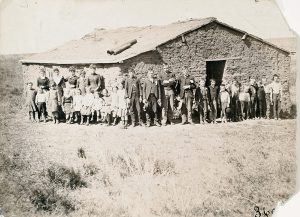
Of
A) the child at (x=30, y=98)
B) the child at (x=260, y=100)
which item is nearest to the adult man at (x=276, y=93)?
the child at (x=260, y=100)

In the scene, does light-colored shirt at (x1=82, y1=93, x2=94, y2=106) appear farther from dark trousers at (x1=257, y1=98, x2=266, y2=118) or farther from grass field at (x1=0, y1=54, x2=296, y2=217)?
dark trousers at (x1=257, y1=98, x2=266, y2=118)

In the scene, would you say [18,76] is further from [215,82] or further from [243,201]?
[243,201]

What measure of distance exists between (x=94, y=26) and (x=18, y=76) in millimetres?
910

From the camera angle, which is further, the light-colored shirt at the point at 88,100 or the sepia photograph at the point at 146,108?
the light-colored shirt at the point at 88,100

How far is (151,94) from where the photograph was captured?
5.02 m

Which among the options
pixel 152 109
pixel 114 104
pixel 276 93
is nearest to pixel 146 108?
pixel 152 109

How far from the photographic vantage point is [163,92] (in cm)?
503

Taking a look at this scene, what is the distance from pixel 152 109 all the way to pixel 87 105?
0.64 m

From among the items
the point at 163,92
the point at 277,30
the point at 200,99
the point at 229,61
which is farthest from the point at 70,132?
the point at 277,30

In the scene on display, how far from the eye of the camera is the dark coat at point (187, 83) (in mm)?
5023

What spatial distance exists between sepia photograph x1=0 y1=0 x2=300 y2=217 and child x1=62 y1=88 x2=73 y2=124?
0.01m

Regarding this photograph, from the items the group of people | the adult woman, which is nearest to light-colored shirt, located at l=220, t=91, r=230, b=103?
the group of people

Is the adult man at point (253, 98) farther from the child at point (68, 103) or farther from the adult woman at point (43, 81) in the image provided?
the adult woman at point (43, 81)

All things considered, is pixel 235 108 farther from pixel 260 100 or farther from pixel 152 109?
pixel 152 109
